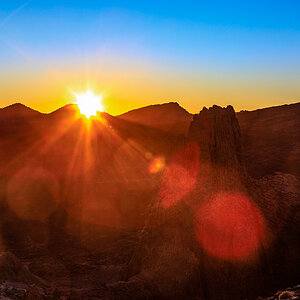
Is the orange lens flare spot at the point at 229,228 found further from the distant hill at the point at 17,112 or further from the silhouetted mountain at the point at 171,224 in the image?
the distant hill at the point at 17,112

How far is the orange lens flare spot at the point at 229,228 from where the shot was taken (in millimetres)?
16562

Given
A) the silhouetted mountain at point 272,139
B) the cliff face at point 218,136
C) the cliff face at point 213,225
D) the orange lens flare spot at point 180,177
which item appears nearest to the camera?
the cliff face at point 213,225

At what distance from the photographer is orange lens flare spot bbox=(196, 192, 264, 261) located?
A: 16562 mm

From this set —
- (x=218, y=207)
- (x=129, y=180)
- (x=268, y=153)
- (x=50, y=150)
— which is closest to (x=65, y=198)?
(x=129, y=180)

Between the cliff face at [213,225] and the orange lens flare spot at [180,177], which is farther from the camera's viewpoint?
the orange lens flare spot at [180,177]

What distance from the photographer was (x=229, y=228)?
55.4ft

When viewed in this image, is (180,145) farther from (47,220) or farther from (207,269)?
(47,220)

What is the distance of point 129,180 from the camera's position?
161 ft

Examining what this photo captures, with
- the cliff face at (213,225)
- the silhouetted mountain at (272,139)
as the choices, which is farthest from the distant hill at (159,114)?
the cliff face at (213,225)

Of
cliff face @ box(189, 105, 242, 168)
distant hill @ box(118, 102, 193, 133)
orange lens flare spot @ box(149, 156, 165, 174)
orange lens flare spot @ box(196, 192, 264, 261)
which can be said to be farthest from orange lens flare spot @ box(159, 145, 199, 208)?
distant hill @ box(118, 102, 193, 133)

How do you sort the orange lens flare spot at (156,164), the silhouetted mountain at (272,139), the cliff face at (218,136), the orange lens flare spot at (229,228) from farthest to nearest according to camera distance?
1. the orange lens flare spot at (156,164)
2. the silhouetted mountain at (272,139)
3. the cliff face at (218,136)
4. the orange lens flare spot at (229,228)

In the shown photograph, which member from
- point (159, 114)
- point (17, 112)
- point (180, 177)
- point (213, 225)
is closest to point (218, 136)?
point (180, 177)

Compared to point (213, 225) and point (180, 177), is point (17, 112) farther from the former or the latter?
point (213, 225)

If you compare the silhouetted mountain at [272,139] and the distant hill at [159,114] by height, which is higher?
the distant hill at [159,114]
